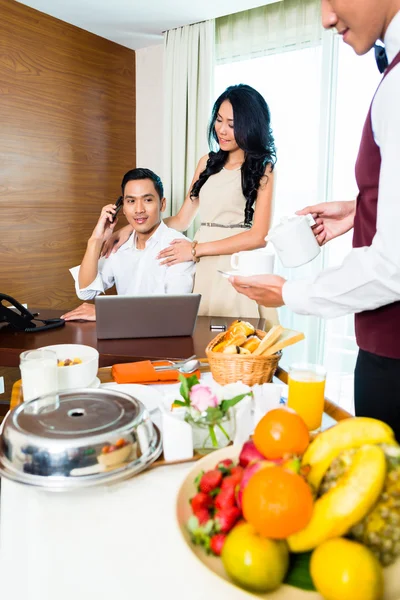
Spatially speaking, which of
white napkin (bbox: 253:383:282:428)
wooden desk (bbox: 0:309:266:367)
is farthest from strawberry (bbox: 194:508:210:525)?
wooden desk (bbox: 0:309:266:367)

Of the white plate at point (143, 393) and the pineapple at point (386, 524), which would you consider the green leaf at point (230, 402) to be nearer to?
the white plate at point (143, 393)

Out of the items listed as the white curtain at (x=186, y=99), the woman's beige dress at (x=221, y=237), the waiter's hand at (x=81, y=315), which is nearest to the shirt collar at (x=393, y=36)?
the waiter's hand at (x=81, y=315)

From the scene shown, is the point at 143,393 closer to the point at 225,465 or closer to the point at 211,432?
the point at 211,432


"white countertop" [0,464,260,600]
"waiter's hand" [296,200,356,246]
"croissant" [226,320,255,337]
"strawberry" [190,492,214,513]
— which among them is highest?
"waiter's hand" [296,200,356,246]

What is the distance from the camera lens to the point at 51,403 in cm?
91

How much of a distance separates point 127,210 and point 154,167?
6.33ft

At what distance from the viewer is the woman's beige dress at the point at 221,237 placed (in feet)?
8.75

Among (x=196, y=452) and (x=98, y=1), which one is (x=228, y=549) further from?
(x=98, y=1)

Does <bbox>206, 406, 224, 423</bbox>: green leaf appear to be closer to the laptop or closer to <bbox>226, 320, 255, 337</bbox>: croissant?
<bbox>226, 320, 255, 337</bbox>: croissant

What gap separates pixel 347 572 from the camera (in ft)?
1.70

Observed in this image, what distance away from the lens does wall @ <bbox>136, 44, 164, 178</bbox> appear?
13.7 ft

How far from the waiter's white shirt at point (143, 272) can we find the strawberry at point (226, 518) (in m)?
1.85

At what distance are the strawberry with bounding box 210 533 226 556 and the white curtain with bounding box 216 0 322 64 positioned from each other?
348 cm

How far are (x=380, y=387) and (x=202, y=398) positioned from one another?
1.61 ft
